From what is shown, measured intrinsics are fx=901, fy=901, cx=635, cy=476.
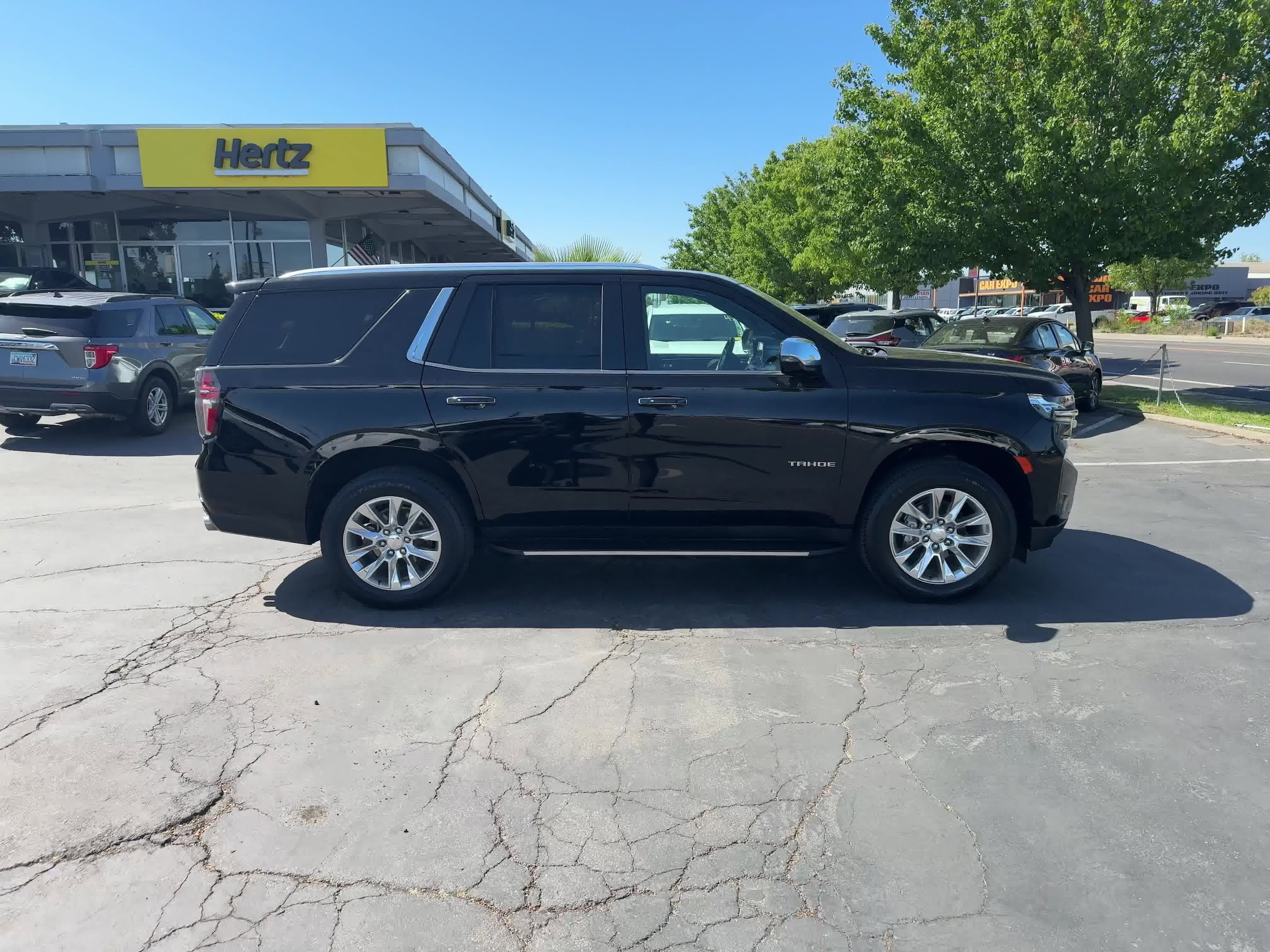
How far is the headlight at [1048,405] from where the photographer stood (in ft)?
17.1

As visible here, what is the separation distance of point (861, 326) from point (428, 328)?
43.1 feet

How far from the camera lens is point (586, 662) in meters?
4.52

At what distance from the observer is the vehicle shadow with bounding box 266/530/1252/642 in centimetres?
510

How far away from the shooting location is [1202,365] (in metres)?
25.8

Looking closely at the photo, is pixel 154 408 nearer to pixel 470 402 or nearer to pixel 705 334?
pixel 470 402

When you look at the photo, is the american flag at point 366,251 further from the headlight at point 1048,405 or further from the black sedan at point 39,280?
the headlight at point 1048,405

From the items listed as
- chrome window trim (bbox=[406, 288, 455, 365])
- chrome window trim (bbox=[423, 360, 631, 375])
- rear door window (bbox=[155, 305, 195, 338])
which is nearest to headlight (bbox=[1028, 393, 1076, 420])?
chrome window trim (bbox=[423, 360, 631, 375])

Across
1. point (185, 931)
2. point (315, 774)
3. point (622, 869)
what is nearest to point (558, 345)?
point (315, 774)

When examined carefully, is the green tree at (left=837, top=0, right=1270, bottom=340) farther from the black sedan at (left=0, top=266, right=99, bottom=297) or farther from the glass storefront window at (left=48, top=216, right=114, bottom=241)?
the glass storefront window at (left=48, top=216, right=114, bottom=241)

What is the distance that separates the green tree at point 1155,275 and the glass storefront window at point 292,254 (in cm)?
4730

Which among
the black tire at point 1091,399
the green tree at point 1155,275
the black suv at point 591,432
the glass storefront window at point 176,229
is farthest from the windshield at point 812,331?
the green tree at point 1155,275

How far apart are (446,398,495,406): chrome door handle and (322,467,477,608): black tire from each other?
0.46 metres

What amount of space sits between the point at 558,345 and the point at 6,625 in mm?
3441

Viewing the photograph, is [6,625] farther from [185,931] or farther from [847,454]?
[847,454]
